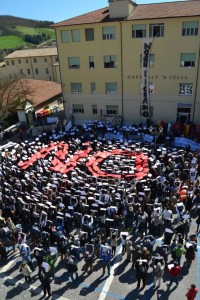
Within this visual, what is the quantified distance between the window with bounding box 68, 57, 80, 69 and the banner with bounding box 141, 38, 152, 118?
786cm

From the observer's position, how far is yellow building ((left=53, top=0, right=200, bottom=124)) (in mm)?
27578

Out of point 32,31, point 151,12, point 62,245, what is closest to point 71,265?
point 62,245

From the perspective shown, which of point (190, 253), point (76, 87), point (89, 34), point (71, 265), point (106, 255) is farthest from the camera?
point (76, 87)

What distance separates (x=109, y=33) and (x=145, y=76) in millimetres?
6000

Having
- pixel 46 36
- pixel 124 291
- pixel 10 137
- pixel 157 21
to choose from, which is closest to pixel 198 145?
pixel 157 21

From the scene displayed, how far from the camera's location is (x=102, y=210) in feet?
50.5

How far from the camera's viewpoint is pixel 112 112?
33.0m

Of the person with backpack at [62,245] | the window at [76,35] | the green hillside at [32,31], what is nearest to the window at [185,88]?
the window at [76,35]

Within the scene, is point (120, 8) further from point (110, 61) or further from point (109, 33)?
point (110, 61)

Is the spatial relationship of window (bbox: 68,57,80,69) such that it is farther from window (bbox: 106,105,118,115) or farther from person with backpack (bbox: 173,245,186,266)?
person with backpack (bbox: 173,245,186,266)

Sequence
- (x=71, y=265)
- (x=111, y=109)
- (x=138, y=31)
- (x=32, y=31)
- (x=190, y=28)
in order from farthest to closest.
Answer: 1. (x=32, y=31)
2. (x=111, y=109)
3. (x=138, y=31)
4. (x=190, y=28)
5. (x=71, y=265)

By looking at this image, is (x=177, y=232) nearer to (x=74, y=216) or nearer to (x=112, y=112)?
(x=74, y=216)

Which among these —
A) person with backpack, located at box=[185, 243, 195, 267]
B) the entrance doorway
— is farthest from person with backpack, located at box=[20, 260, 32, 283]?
the entrance doorway

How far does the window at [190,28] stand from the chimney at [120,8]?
6.06m
